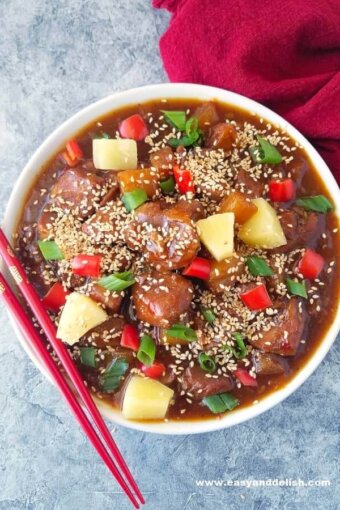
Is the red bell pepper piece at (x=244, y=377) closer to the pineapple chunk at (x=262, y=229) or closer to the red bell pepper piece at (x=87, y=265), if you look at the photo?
the pineapple chunk at (x=262, y=229)

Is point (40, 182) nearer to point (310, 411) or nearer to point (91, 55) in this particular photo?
point (91, 55)

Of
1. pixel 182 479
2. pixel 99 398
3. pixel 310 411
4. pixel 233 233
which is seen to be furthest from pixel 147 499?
pixel 233 233

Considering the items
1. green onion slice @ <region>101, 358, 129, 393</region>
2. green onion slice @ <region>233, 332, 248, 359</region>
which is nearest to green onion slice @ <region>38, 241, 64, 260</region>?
green onion slice @ <region>101, 358, 129, 393</region>

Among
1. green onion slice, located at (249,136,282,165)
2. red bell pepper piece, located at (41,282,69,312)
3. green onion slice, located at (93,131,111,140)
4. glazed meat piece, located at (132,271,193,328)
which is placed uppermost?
green onion slice, located at (93,131,111,140)

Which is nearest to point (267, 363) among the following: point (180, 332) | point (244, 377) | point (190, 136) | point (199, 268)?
point (244, 377)

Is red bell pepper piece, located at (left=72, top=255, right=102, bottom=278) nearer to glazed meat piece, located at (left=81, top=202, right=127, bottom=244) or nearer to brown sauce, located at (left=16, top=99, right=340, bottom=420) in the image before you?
glazed meat piece, located at (left=81, top=202, right=127, bottom=244)

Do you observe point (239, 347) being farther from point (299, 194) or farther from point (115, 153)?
point (115, 153)
